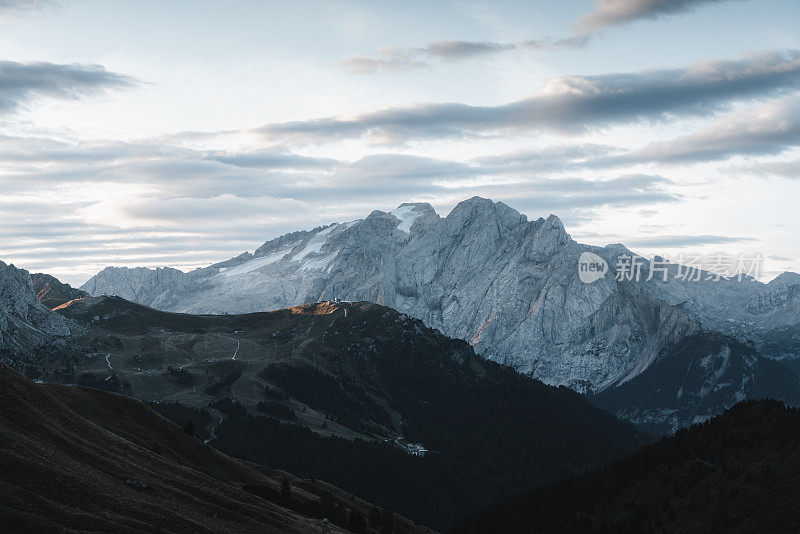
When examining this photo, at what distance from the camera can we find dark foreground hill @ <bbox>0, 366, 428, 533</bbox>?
8312 centimetres

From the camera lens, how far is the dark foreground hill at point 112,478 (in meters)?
83.1

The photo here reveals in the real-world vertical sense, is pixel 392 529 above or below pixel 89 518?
below

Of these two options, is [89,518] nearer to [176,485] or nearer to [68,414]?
[176,485]

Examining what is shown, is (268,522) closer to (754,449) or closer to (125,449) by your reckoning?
(125,449)

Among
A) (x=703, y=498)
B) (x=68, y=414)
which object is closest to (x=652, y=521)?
(x=703, y=498)

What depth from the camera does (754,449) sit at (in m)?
191

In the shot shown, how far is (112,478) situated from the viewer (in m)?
98.7

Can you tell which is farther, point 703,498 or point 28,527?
point 703,498

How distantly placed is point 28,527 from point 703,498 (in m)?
154

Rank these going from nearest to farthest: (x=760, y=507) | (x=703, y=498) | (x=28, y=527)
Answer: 1. (x=28, y=527)
2. (x=760, y=507)
3. (x=703, y=498)

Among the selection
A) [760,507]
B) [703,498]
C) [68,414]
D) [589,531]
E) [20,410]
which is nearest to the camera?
[20,410]

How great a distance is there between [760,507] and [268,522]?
110178 mm

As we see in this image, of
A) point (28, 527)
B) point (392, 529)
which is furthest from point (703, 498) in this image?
point (28, 527)

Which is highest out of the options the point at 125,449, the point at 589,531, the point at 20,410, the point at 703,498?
the point at 20,410
